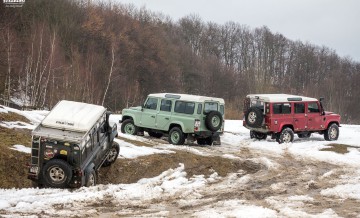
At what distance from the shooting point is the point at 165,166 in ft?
45.7

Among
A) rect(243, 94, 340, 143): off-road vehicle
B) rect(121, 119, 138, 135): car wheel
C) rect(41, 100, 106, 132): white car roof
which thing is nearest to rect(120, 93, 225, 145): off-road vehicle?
rect(121, 119, 138, 135): car wheel

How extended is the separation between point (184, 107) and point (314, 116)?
705cm

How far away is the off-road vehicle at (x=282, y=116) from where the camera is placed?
825 inches

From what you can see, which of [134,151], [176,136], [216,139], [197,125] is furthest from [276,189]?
[216,139]

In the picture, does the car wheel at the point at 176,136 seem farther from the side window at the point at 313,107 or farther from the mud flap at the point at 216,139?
the side window at the point at 313,107

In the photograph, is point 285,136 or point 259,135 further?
point 259,135

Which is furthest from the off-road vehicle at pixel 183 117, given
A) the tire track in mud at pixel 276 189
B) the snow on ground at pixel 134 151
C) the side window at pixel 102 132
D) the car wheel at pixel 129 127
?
the side window at pixel 102 132

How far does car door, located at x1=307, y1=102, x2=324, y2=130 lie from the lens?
→ 866 inches

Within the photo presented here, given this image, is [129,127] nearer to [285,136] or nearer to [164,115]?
[164,115]

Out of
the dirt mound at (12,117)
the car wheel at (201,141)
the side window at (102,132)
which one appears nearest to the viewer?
the side window at (102,132)

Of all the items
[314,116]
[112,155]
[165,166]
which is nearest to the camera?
[112,155]

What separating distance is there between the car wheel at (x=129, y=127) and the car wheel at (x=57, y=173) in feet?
A: 34.1

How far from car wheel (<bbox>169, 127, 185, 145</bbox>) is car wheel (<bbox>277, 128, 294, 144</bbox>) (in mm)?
5037

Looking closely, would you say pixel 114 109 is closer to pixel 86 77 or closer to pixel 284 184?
pixel 86 77
